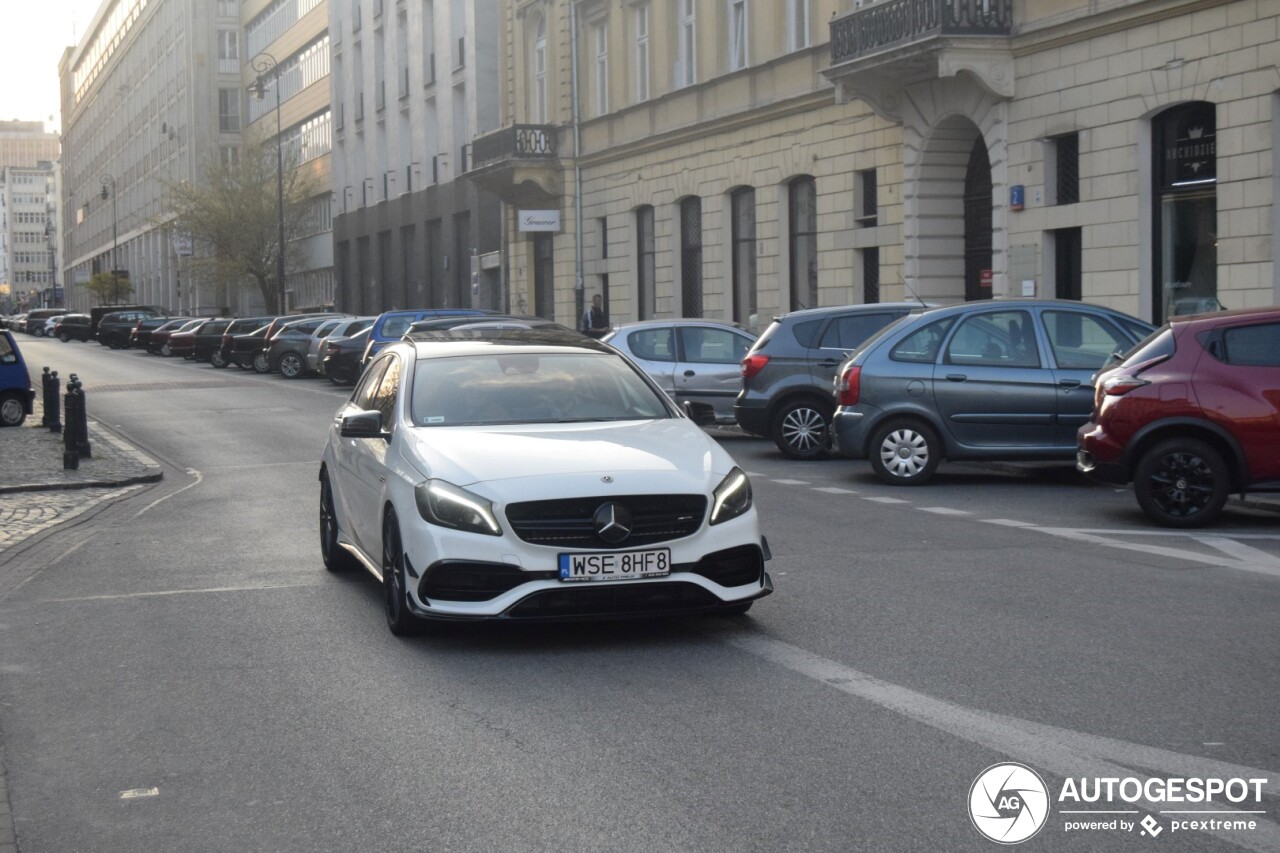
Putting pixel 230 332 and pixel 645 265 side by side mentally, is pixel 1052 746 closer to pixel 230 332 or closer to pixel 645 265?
pixel 645 265

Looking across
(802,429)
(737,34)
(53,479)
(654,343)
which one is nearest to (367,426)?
(53,479)

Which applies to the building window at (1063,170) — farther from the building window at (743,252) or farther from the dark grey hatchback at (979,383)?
the building window at (743,252)

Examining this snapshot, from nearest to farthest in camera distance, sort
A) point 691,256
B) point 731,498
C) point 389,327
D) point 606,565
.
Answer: point 606,565
point 731,498
point 389,327
point 691,256

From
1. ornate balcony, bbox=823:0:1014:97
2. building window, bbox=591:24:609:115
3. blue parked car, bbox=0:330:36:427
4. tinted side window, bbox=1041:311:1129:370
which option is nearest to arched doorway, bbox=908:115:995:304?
ornate balcony, bbox=823:0:1014:97

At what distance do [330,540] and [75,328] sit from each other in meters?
85.5

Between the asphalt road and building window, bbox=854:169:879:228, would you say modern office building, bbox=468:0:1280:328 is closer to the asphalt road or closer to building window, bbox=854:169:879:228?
building window, bbox=854:169:879:228

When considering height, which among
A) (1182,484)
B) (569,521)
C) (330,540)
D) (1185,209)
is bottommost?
(330,540)

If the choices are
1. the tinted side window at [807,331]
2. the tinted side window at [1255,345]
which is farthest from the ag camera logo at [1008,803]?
the tinted side window at [807,331]

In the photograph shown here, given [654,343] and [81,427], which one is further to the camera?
[654,343]

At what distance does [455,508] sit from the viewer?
7926 millimetres

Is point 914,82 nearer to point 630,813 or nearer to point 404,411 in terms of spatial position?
point 404,411

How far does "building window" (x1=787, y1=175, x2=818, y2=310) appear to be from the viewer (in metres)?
33.0

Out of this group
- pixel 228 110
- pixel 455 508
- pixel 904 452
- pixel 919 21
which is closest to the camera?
pixel 455 508

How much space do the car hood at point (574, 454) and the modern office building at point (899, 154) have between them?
14.8 meters
